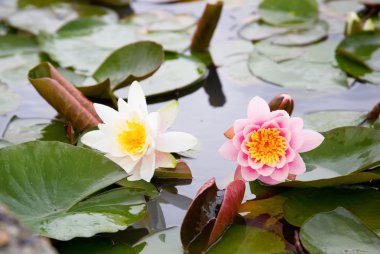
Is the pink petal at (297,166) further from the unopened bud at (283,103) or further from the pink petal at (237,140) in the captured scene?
the unopened bud at (283,103)

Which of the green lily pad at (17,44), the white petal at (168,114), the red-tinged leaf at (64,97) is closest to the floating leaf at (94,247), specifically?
the white petal at (168,114)

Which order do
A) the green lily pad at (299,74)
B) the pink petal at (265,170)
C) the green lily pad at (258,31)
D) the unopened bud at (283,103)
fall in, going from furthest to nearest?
the green lily pad at (258,31)
the green lily pad at (299,74)
the unopened bud at (283,103)
the pink petal at (265,170)

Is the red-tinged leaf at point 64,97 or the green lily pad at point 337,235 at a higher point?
the red-tinged leaf at point 64,97

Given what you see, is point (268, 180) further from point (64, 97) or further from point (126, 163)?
point (64, 97)

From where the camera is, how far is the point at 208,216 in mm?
1508

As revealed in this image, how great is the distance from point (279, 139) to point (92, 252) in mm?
510

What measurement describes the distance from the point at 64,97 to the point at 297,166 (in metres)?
0.71

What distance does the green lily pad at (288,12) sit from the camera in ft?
9.04

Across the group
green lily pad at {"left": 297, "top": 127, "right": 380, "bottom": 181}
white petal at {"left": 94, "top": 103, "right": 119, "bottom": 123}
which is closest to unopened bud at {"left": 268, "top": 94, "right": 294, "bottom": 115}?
green lily pad at {"left": 297, "top": 127, "right": 380, "bottom": 181}

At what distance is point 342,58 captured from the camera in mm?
2416

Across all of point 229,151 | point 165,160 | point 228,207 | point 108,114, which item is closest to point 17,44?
point 108,114

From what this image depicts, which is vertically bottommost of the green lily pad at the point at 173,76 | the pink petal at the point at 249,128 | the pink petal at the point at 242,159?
the green lily pad at the point at 173,76

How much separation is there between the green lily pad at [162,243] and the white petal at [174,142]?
20 cm

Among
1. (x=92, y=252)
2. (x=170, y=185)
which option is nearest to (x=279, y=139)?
(x=170, y=185)
